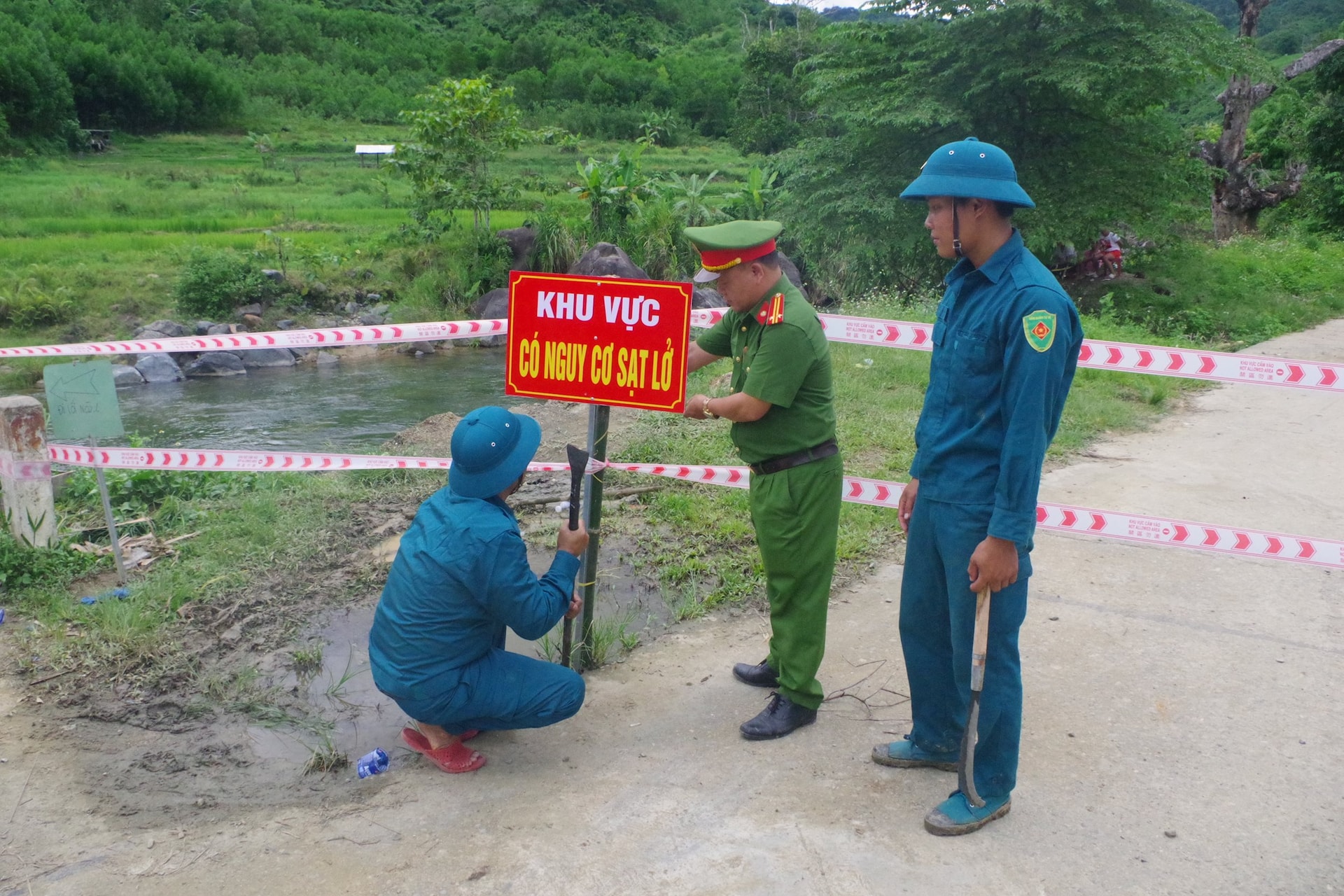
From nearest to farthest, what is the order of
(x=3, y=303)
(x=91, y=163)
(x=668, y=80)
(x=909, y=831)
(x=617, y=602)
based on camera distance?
(x=909, y=831)
(x=617, y=602)
(x=3, y=303)
(x=91, y=163)
(x=668, y=80)

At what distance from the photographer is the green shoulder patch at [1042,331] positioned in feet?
8.73

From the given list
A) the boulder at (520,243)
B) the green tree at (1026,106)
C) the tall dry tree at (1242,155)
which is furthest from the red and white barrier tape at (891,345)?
the boulder at (520,243)

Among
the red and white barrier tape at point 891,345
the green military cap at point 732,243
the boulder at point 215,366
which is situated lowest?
the boulder at point 215,366

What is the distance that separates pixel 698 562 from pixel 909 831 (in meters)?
2.27

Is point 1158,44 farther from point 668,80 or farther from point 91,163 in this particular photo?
point 668,80

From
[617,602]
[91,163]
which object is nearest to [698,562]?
[617,602]

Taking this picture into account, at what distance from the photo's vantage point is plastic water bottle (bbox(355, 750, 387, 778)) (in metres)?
3.45

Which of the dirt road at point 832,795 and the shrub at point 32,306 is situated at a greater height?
the dirt road at point 832,795

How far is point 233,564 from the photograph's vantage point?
5012mm

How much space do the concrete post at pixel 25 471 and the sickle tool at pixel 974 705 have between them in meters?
4.46

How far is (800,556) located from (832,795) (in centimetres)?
78

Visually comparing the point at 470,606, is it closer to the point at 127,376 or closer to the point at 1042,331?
the point at 1042,331

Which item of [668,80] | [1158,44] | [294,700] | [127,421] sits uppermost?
[668,80]

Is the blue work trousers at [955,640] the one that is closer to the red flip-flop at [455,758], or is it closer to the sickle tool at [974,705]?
the sickle tool at [974,705]
